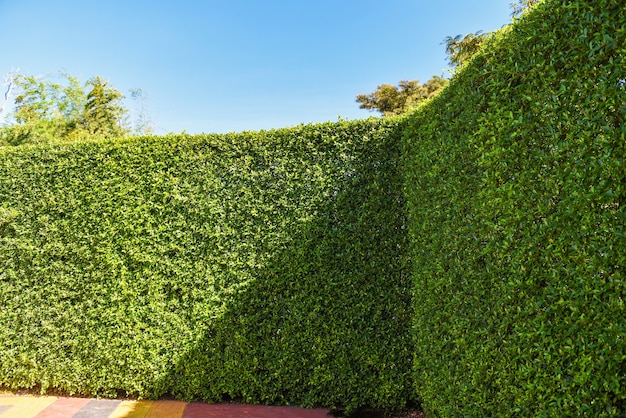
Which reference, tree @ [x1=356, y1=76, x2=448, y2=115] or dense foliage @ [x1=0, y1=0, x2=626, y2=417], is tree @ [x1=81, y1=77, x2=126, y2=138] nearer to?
tree @ [x1=356, y1=76, x2=448, y2=115]

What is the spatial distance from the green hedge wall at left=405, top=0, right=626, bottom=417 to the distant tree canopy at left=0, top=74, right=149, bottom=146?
72.5 ft

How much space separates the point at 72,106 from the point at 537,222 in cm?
2975

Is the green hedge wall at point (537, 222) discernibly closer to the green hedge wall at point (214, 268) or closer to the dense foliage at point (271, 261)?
the dense foliage at point (271, 261)

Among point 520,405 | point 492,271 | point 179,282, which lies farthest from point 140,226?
point 520,405

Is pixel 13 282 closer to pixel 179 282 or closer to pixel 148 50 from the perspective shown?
pixel 179 282

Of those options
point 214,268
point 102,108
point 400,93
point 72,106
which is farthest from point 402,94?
point 72,106

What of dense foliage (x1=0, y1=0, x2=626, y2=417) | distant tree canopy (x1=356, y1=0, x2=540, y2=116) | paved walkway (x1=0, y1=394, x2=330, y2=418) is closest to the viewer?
dense foliage (x1=0, y1=0, x2=626, y2=417)

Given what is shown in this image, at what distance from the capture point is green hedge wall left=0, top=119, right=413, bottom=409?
14.5 feet

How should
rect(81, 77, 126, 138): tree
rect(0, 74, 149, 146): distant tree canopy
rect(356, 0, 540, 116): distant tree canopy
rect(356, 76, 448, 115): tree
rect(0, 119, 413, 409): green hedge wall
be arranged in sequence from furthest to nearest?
rect(81, 77, 126, 138): tree, rect(356, 76, 448, 115): tree, rect(0, 74, 149, 146): distant tree canopy, rect(356, 0, 540, 116): distant tree canopy, rect(0, 119, 413, 409): green hedge wall

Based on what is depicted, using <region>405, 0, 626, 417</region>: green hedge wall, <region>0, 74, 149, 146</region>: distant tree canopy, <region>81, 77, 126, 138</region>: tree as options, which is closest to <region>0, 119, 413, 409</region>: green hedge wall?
<region>405, 0, 626, 417</region>: green hedge wall

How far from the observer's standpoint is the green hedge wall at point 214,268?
443 centimetres

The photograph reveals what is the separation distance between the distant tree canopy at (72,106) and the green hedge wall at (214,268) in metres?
18.3

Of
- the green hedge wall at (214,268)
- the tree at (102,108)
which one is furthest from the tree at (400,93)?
the green hedge wall at (214,268)

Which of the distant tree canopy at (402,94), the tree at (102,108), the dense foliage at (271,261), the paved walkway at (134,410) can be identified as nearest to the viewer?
the dense foliage at (271,261)
